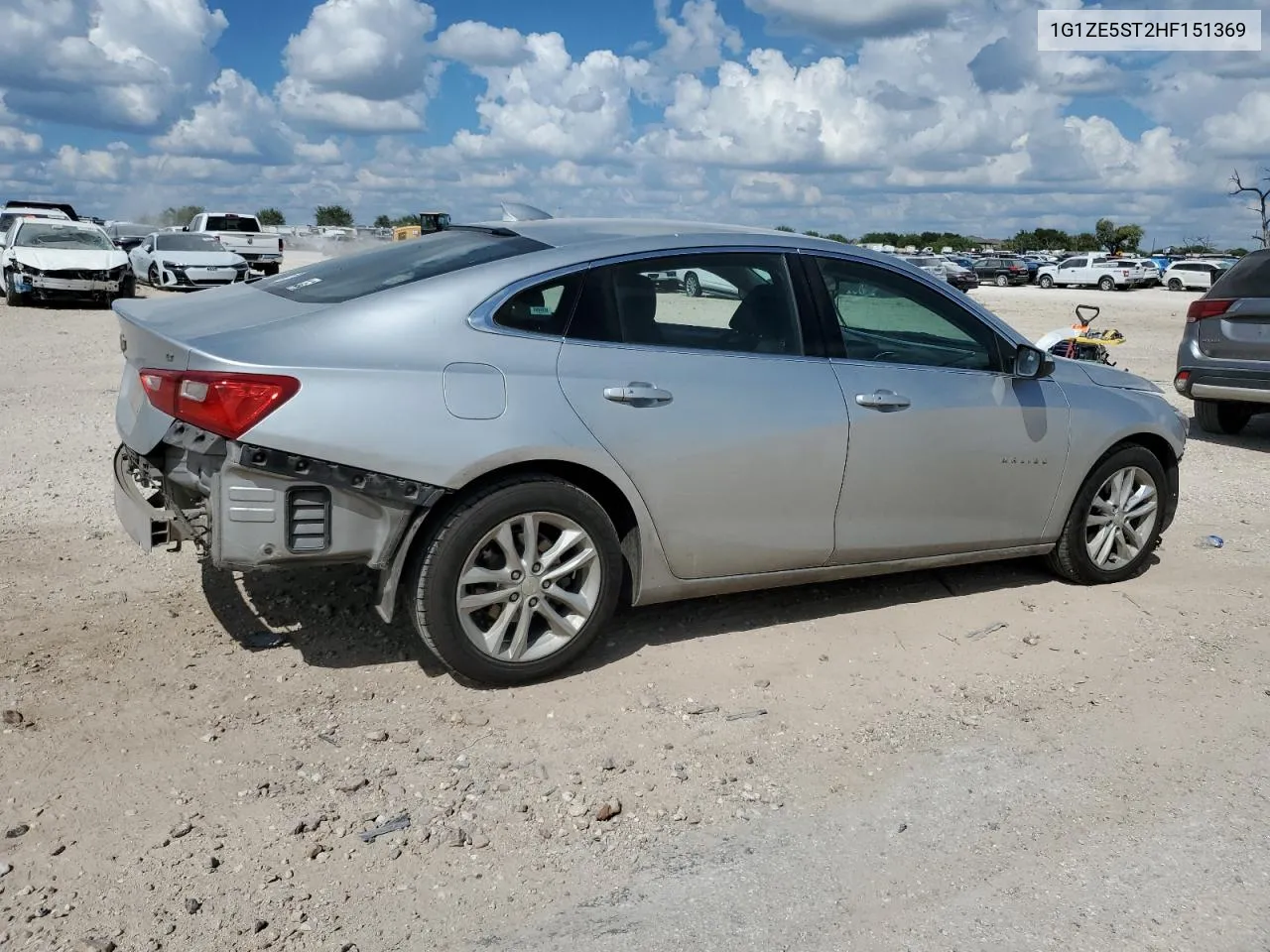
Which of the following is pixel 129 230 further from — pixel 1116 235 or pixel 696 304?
pixel 1116 235

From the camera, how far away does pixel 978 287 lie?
171 ft

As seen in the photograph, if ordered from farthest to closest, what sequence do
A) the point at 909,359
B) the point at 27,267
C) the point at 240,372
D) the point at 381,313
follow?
the point at 27,267 < the point at 909,359 < the point at 381,313 < the point at 240,372

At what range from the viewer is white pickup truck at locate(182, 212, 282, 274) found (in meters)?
30.4

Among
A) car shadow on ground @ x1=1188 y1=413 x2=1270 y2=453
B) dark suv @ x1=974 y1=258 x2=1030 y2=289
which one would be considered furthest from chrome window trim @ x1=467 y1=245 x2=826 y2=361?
dark suv @ x1=974 y1=258 x2=1030 y2=289

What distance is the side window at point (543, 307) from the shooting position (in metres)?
4.00

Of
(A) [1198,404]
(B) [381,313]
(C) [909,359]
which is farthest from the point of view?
(A) [1198,404]

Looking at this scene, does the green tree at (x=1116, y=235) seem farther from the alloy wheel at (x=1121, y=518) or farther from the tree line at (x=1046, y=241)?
the alloy wheel at (x=1121, y=518)

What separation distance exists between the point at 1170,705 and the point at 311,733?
317 centimetres

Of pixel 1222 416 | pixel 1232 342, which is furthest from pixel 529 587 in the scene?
pixel 1222 416

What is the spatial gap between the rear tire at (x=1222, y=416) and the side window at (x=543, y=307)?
26.6 ft

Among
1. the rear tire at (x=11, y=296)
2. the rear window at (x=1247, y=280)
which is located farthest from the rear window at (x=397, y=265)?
the rear tire at (x=11, y=296)

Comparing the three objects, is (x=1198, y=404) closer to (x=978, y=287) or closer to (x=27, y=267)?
(x=27, y=267)

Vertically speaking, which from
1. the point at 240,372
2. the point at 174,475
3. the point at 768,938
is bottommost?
the point at 768,938

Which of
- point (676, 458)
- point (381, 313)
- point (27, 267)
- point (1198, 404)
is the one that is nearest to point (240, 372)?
point (381, 313)
